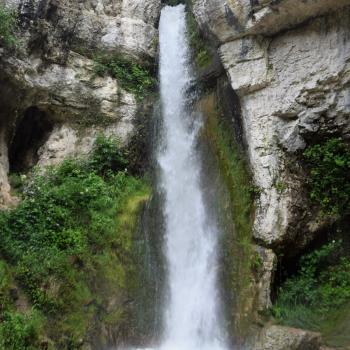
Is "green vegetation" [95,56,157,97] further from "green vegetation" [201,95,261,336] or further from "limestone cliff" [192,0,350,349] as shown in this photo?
"limestone cliff" [192,0,350,349]

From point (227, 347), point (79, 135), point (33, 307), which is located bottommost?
point (227, 347)

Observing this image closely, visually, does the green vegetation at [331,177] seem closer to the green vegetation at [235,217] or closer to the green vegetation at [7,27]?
the green vegetation at [235,217]

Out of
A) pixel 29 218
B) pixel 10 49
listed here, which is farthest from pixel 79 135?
pixel 29 218

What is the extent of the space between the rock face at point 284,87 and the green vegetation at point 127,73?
7.73 ft

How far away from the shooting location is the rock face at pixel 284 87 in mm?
7727

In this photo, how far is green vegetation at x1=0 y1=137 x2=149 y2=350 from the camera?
20.5 ft

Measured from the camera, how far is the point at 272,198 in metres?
7.74

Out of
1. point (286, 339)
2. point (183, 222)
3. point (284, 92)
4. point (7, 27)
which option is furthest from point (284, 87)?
point (7, 27)

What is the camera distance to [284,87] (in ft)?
27.2

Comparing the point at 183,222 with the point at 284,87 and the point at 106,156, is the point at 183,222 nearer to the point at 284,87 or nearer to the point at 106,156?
the point at 106,156

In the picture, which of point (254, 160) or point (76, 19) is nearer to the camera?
point (254, 160)

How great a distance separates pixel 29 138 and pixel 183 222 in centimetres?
447

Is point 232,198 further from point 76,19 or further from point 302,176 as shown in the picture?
point 76,19

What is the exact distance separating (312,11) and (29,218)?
634 cm
